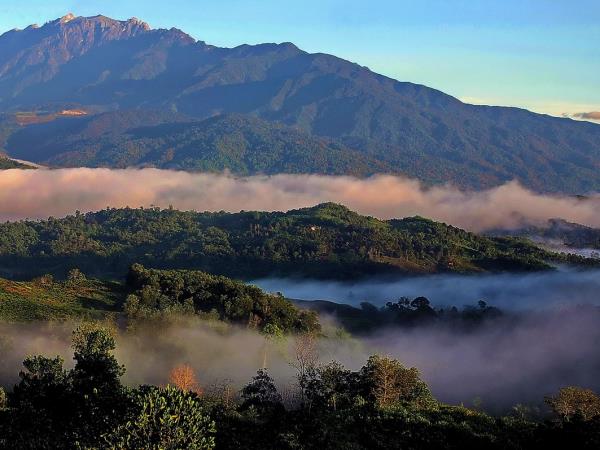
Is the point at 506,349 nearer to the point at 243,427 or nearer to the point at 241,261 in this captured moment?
the point at 243,427

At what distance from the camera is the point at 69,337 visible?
245 ft

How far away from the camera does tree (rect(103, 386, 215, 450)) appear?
1160 inches

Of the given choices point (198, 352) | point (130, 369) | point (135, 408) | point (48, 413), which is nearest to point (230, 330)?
point (198, 352)

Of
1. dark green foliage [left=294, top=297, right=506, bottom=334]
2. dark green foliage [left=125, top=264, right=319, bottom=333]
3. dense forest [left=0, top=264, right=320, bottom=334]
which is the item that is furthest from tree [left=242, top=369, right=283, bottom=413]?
dark green foliage [left=294, top=297, right=506, bottom=334]

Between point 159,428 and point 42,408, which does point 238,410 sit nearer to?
point 42,408

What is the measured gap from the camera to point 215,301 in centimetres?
10575

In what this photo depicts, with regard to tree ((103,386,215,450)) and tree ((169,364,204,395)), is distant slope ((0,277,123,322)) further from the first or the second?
tree ((103,386,215,450))

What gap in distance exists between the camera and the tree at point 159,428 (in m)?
29.5

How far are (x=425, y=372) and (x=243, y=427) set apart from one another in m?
51.8

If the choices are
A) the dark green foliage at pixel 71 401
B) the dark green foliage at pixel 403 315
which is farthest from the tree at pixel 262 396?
the dark green foliage at pixel 403 315

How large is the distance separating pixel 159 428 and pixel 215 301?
76.0 meters

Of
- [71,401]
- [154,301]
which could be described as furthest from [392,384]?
[154,301]

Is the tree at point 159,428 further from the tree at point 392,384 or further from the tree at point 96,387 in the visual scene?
the tree at point 392,384

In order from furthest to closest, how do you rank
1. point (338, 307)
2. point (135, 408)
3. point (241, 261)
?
point (241, 261)
point (338, 307)
point (135, 408)
